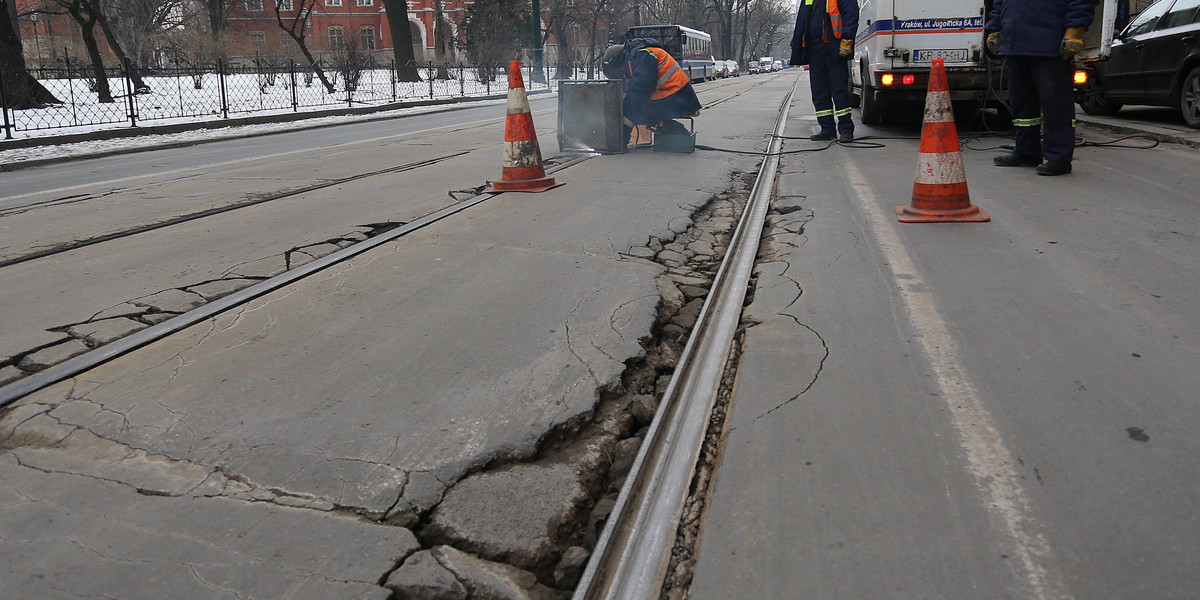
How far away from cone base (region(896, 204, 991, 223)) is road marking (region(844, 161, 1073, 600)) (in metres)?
1.42

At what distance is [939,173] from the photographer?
238 inches

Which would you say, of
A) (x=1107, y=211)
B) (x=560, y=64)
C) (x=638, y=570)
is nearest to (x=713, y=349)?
(x=638, y=570)

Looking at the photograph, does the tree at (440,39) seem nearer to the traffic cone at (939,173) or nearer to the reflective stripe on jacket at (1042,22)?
the reflective stripe on jacket at (1042,22)

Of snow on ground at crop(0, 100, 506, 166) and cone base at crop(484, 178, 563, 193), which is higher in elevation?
snow on ground at crop(0, 100, 506, 166)

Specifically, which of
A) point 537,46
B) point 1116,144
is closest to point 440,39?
point 537,46

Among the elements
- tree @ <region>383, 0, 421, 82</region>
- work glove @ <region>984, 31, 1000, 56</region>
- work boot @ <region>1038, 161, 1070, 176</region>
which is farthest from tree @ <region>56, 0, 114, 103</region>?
work boot @ <region>1038, 161, 1070, 176</region>

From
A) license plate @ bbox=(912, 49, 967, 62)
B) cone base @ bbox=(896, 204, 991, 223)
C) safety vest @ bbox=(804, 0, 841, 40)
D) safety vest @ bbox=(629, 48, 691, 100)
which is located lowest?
cone base @ bbox=(896, 204, 991, 223)

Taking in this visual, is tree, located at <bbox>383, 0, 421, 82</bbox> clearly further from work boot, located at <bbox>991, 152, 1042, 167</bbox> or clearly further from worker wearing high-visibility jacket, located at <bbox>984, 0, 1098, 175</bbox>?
worker wearing high-visibility jacket, located at <bbox>984, 0, 1098, 175</bbox>

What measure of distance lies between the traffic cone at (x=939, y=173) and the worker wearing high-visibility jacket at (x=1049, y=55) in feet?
6.81

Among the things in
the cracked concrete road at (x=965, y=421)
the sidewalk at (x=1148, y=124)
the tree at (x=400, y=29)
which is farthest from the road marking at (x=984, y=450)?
the tree at (x=400, y=29)

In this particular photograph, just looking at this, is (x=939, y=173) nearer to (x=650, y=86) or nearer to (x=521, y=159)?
(x=521, y=159)

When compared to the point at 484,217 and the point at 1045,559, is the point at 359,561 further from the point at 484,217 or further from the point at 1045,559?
the point at 484,217

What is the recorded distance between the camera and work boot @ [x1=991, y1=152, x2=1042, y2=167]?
847 cm

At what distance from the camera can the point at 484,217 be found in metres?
6.53
